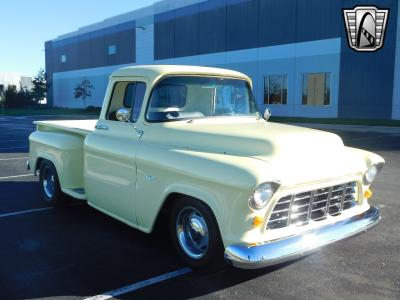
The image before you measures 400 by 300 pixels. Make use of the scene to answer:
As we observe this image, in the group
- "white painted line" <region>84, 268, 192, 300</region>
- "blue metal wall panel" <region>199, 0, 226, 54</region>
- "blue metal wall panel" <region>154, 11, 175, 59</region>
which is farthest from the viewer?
"blue metal wall panel" <region>154, 11, 175, 59</region>

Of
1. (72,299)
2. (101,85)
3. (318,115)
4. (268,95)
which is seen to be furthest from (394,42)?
(101,85)

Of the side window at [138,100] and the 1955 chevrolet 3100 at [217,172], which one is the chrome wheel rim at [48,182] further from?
the side window at [138,100]

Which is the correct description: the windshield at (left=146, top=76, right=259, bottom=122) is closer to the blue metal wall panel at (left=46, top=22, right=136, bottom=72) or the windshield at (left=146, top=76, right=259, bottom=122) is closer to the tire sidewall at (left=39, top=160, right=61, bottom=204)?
the tire sidewall at (left=39, top=160, right=61, bottom=204)

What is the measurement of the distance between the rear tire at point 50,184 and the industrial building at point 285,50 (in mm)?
22820

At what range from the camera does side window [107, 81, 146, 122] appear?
15.8 ft

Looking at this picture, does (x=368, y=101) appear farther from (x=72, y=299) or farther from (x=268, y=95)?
(x=72, y=299)

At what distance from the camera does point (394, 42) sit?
24438 mm

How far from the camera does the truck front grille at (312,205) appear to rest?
11.9ft

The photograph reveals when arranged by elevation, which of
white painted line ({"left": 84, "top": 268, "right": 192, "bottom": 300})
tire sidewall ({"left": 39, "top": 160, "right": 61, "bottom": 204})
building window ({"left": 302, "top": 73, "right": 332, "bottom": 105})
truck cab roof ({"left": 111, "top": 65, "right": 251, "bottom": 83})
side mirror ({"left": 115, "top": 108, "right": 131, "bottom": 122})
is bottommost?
white painted line ({"left": 84, "top": 268, "right": 192, "bottom": 300})

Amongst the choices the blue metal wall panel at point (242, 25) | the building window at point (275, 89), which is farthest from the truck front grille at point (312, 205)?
the blue metal wall panel at point (242, 25)

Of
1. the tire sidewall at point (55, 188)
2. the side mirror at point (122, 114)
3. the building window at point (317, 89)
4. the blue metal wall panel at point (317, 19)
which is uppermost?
the blue metal wall panel at point (317, 19)

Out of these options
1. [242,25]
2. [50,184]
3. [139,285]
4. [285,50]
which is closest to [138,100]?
[139,285]

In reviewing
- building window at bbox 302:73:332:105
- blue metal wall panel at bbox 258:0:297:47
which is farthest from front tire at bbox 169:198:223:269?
blue metal wall panel at bbox 258:0:297:47

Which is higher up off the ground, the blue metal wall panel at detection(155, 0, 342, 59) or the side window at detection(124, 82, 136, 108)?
the blue metal wall panel at detection(155, 0, 342, 59)
